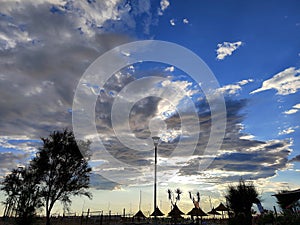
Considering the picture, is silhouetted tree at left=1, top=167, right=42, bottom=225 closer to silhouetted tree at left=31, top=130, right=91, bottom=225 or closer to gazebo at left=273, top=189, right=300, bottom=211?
silhouetted tree at left=31, top=130, right=91, bottom=225

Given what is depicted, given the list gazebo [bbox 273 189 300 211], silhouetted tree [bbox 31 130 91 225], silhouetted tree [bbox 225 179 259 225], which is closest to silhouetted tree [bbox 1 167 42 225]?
silhouetted tree [bbox 31 130 91 225]

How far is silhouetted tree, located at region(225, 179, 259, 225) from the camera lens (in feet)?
70.2

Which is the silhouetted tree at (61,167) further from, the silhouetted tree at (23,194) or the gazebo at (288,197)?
the gazebo at (288,197)

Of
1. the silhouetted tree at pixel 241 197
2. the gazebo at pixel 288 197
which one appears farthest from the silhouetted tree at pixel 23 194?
the gazebo at pixel 288 197

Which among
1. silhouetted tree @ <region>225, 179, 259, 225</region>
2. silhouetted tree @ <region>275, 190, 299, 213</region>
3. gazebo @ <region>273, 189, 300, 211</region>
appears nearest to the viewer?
silhouetted tree @ <region>225, 179, 259, 225</region>

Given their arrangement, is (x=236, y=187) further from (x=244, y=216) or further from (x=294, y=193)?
(x=294, y=193)

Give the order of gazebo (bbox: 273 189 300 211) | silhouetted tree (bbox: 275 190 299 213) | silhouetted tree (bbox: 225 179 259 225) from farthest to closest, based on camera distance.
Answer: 1. silhouetted tree (bbox: 275 190 299 213)
2. gazebo (bbox: 273 189 300 211)
3. silhouetted tree (bbox: 225 179 259 225)

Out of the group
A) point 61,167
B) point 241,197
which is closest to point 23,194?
point 61,167

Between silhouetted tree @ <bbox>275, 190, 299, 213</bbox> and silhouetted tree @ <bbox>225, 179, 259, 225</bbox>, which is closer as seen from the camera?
A: silhouetted tree @ <bbox>225, 179, 259, 225</bbox>

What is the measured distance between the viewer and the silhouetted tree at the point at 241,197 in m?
21.4

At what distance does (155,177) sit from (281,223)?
9778 millimetres

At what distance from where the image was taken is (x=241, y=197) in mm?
21781

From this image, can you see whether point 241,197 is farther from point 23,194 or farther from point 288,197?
point 23,194

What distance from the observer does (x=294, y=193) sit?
29.2 metres
